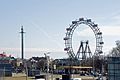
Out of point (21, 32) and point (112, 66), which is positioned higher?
point (21, 32)

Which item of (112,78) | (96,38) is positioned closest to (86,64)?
(96,38)

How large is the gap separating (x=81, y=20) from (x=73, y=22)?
247 centimetres

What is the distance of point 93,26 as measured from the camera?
350ft

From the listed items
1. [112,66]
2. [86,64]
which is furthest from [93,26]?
[112,66]

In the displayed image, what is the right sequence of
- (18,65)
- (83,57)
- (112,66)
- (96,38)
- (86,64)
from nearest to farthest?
(112,66), (96,38), (83,57), (86,64), (18,65)

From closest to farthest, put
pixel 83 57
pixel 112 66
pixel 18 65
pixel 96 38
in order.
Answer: pixel 112 66 → pixel 96 38 → pixel 83 57 → pixel 18 65

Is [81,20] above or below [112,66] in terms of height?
above

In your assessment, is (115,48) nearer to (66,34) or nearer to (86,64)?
(86,64)

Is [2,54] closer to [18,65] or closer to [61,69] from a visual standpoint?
[18,65]

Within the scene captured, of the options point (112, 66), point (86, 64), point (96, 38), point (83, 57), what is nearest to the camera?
point (112, 66)

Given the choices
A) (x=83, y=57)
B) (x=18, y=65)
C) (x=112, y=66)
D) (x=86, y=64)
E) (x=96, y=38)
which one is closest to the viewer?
(x=112, y=66)

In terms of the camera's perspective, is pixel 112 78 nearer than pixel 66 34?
Yes

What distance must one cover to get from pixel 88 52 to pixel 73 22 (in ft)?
54.6

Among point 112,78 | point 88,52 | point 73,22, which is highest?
point 73,22
